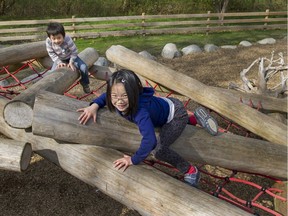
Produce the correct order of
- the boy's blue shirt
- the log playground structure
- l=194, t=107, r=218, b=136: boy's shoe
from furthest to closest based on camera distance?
l=194, t=107, r=218, b=136: boy's shoe → the boy's blue shirt → the log playground structure

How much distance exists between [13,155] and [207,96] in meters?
2.13

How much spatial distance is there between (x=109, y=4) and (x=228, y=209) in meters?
19.6

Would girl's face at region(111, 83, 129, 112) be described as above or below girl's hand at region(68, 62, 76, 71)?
above

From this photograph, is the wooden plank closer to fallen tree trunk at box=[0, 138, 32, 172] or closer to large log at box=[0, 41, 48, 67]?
large log at box=[0, 41, 48, 67]

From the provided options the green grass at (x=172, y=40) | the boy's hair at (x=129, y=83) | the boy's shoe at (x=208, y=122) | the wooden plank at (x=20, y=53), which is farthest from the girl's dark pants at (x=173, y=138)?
the green grass at (x=172, y=40)

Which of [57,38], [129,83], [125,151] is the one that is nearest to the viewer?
[129,83]

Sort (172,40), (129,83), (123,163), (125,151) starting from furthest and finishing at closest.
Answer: (172,40), (125,151), (123,163), (129,83)

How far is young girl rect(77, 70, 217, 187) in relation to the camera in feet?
6.64

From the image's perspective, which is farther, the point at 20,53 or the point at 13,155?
the point at 20,53

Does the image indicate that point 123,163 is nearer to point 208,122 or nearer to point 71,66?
point 208,122

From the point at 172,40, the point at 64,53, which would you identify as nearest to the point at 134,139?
the point at 64,53

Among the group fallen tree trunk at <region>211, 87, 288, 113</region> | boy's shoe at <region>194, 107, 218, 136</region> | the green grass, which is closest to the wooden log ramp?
boy's shoe at <region>194, 107, 218, 136</region>

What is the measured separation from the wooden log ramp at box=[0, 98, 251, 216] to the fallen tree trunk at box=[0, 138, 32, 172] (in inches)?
11.5

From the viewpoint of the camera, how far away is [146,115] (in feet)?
6.86
